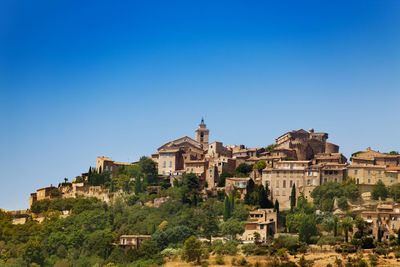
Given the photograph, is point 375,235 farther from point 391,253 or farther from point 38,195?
point 38,195

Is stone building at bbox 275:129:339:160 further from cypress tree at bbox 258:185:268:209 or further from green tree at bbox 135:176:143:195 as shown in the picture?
green tree at bbox 135:176:143:195

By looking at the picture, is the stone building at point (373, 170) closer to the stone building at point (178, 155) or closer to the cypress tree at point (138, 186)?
the stone building at point (178, 155)

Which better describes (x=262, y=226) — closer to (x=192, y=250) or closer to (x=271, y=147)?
(x=192, y=250)

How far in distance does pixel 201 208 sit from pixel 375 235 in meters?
20.0

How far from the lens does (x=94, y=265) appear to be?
71.2 m

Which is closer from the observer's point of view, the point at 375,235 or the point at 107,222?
the point at 375,235

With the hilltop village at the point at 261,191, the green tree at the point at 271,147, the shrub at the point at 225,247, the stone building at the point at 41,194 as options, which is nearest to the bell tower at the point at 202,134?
the hilltop village at the point at 261,191

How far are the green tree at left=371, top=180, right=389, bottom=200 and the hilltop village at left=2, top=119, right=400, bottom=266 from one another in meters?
0.10

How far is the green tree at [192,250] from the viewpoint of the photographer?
68.9 metres

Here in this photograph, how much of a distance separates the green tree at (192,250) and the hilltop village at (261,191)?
2.62 metres

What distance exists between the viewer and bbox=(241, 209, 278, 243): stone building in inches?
2832

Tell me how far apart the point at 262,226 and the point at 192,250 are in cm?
777

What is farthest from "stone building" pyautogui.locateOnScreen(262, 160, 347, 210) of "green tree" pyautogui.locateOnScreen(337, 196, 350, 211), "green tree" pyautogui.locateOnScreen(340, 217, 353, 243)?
"green tree" pyautogui.locateOnScreen(340, 217, 353, 243)

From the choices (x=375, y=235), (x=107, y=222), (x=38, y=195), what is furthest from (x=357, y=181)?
(x=38, y=195)
